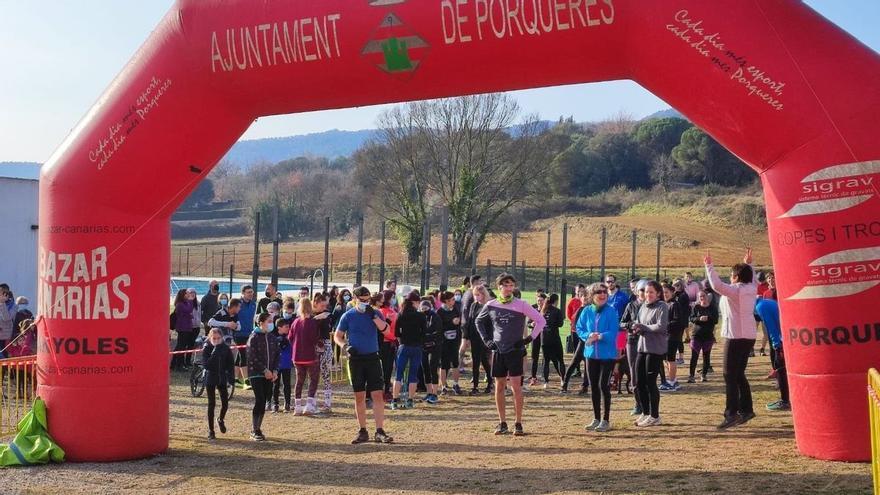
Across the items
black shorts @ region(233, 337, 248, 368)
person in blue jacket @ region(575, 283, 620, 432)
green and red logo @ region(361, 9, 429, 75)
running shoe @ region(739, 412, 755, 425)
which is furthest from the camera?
black shorts @ region(233, 337, 248, 368)

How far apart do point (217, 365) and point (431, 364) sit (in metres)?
4.68

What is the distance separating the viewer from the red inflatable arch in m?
8.42

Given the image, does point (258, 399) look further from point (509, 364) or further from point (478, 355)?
point (478, 355)

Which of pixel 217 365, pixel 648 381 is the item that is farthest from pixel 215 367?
pixel 648 381

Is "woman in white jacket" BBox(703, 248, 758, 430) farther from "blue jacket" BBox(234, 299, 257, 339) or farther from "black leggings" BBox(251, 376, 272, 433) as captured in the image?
"blue jacket" BBox(234, 299, 257, 339)

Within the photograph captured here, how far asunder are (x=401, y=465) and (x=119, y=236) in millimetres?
3864

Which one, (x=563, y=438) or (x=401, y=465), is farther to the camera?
(x=563, y=438)

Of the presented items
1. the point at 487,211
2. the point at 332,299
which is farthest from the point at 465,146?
the point at 332,299

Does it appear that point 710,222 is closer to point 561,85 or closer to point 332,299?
point 332,299

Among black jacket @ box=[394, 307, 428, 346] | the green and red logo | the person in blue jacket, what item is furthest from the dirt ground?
the green and red logo

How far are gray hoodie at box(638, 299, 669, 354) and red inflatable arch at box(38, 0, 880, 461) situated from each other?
8.42ft

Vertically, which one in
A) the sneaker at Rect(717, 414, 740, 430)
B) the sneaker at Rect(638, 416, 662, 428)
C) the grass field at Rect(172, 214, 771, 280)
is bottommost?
the sneaker at Rect(638, 416, 662, 428)

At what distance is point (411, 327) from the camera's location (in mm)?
14594

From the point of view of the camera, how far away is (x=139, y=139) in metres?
9.97
